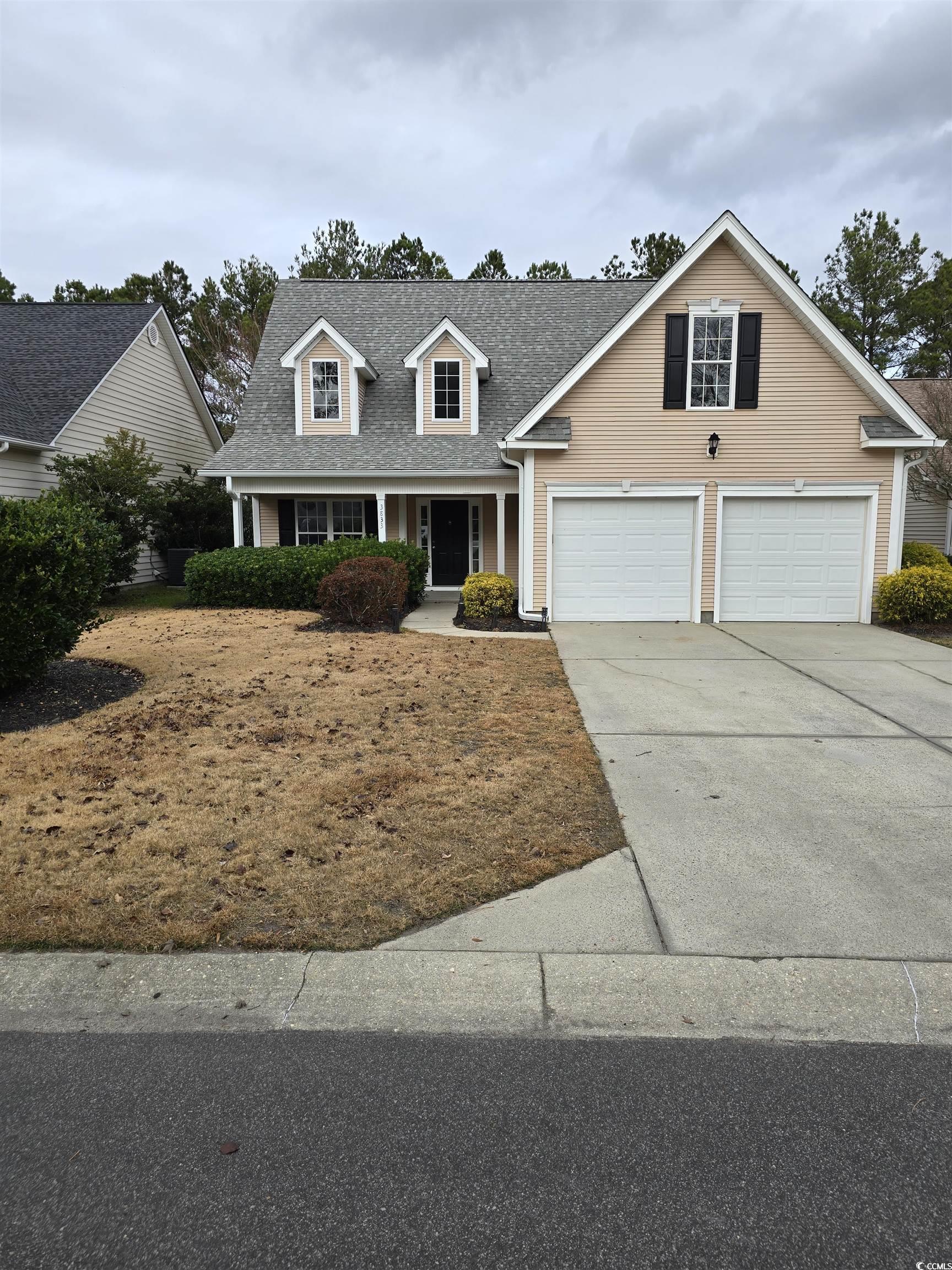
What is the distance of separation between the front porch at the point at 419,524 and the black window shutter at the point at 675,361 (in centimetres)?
487

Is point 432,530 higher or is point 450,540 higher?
point 432,530

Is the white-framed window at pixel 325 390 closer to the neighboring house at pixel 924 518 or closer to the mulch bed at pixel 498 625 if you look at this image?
the mulch bed at pixel 498 625

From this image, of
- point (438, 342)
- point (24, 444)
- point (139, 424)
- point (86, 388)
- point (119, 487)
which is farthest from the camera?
point (139, 424)

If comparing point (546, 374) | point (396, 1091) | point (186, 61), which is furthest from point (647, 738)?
point (546, 374)

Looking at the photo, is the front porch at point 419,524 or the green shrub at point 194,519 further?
the green shrub at point 194,519

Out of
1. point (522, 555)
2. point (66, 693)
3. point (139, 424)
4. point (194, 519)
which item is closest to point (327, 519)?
point (194, 519)

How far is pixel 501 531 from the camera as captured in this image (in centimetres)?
1692

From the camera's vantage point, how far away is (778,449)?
13625mm

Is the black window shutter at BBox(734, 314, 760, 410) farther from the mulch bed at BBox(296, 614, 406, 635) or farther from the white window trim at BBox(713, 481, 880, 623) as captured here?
the mulch bed at BBox(296, 614, 406, 635)

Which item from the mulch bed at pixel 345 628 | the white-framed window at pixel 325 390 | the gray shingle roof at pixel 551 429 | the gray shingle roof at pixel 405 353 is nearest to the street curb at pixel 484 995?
the mulch bed at pixel 345 628

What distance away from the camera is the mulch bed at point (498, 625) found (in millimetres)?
13195

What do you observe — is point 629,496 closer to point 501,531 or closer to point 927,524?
point 501,531

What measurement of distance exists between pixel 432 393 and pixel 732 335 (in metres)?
7.03

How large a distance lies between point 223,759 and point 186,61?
10442mm
